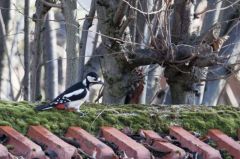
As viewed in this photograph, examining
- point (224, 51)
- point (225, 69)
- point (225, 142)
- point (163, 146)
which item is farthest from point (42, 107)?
point (225, 69)

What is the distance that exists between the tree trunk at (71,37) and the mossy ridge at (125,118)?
2.22 meters

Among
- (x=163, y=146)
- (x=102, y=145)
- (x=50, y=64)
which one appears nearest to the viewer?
(x=102, y=145)

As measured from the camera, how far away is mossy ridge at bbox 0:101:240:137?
16.2 ft

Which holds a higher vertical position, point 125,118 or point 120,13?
point 120,13

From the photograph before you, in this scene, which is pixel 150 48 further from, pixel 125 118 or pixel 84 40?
pixel 125 118

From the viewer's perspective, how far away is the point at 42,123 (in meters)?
4.93

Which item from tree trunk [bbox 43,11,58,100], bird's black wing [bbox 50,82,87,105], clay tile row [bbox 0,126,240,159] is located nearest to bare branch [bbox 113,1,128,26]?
bird's black wing [bbox 50,82,87,105]

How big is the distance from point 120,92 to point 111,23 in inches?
30.1

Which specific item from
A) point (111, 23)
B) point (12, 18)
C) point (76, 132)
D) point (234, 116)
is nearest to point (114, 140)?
point (76, 132)

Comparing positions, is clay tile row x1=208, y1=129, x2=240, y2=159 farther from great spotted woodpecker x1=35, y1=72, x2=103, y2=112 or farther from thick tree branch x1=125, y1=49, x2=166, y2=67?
thick tree branch x1=125, y1=49, x2=166, y2=67

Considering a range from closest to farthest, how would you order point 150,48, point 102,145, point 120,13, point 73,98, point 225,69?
point 102,145
point 73,98
point 150,48
point 120,13
point 225,69

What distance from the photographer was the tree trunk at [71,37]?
7.80 metres

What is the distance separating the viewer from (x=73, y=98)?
5.63 m

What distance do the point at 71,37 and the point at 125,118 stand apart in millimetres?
2903
